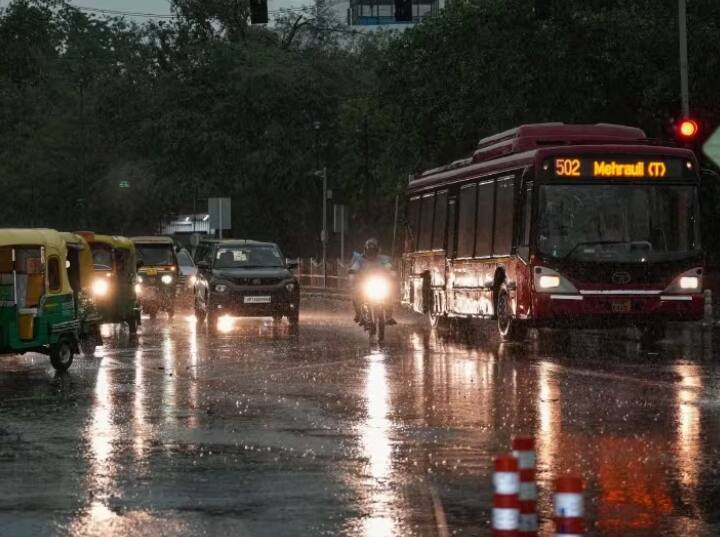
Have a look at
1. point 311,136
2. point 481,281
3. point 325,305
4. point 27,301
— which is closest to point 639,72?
point 325,305

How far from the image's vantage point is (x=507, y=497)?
6.31m

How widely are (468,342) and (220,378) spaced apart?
8.59 m

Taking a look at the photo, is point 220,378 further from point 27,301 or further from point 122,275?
point 122,275

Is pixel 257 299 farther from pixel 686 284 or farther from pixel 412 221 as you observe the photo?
pixel 686 284

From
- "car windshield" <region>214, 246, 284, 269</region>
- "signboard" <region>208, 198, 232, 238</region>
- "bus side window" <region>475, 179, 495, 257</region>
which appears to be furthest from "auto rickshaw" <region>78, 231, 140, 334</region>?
"signboard" <region>208, 198, 232, 238</region>

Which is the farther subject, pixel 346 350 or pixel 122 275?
pixel 122 275

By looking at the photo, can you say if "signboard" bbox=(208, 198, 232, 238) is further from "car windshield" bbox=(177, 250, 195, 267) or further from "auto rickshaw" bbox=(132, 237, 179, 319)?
"auto rickshaw" bbox=(132, 237, 179, 319)

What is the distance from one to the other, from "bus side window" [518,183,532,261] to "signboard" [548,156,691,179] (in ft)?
1.84

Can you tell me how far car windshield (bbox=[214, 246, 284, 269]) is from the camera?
3534 cm

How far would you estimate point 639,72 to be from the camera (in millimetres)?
43438

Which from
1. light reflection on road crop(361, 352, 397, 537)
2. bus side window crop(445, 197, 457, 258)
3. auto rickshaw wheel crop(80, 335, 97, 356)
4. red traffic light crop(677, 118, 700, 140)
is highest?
red traffic light crop(677, 118, 700, 140)

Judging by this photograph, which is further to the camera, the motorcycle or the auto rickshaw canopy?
the motorcycle

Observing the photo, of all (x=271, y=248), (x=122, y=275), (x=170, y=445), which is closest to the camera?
(x=170, y=445)

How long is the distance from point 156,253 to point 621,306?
60.9 ft
